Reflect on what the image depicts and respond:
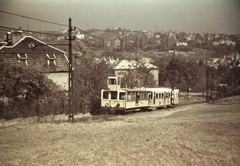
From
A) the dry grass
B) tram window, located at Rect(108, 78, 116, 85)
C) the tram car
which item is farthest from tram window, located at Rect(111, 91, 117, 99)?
the dry grass

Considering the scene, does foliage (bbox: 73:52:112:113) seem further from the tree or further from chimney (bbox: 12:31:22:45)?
chimney (bbox: 12:31:22:45)

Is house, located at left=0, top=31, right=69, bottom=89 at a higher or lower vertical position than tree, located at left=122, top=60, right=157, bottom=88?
higher

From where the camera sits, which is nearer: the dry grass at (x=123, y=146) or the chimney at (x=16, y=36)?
the dry grass at (x=123, y=146)

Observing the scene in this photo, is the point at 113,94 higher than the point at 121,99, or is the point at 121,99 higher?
the point at 113,94

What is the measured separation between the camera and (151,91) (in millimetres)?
19875

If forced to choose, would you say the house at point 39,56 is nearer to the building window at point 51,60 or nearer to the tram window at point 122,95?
the building window at point 51,60

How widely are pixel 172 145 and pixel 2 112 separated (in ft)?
36.4

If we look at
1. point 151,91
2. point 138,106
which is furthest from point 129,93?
point 151,91

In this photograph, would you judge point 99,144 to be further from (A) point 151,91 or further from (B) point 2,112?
(A) point 151,91

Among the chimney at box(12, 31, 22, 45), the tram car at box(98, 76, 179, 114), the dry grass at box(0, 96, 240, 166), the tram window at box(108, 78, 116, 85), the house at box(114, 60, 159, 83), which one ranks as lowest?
the dry grass at box(0, 96, 240, 166)

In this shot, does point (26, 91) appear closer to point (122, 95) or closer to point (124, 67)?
point (122, 95)

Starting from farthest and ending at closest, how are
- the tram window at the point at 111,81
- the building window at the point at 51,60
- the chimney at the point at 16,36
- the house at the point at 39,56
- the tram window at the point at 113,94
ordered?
the building window at the point at 51,60, the chimney at the point at 16,36, the house at the point at 39,56, the tram window at the point at 111,81, the tram window at the point at 113,94

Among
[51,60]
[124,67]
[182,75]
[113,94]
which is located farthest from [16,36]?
[182,75]

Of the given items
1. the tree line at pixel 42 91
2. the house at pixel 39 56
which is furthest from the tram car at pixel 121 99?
the house at pixel 39 56
